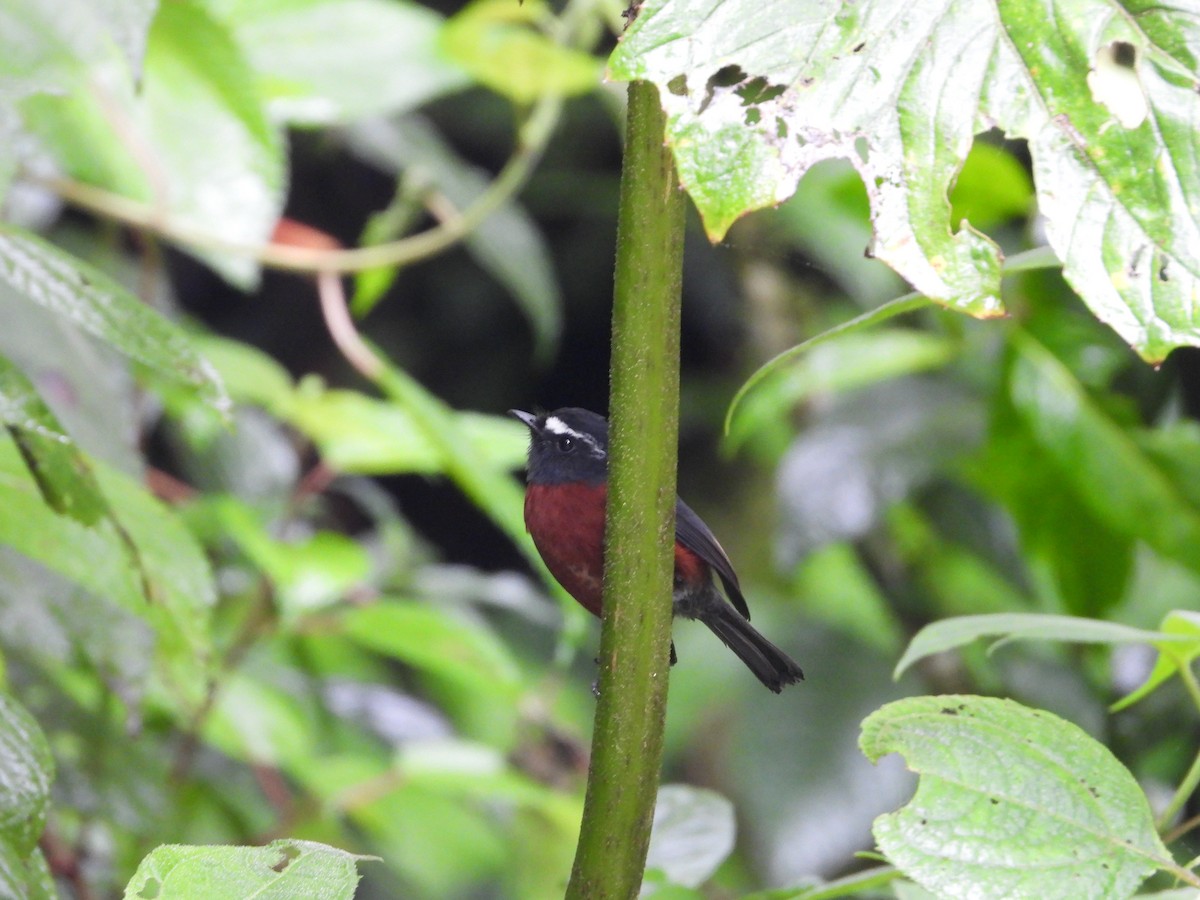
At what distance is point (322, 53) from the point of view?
2.52m

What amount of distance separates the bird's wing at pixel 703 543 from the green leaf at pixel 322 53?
4.32 ft

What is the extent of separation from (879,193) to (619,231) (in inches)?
5.9

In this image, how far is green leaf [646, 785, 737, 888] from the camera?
1183 millimetres

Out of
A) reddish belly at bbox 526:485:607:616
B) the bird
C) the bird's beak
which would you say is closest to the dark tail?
the bird

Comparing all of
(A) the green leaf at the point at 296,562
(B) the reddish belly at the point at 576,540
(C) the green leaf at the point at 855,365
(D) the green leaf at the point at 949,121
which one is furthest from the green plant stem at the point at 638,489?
(C) the green leaf at the point at 855,365

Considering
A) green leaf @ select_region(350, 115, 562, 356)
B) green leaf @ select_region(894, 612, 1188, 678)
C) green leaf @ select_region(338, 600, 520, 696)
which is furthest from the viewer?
green leaf @ select_region(350, 115, 562, 356)

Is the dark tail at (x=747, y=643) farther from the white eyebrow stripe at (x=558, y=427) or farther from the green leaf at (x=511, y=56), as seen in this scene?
the green leaf at (x=511, y=56)

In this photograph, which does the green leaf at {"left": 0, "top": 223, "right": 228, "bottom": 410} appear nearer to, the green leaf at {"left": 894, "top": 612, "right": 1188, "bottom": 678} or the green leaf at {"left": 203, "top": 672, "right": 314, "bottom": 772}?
the green leaf at {"left": 894, "top": 612, "right": 1188, "bottom": 678}

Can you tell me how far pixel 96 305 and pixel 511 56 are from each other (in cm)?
156

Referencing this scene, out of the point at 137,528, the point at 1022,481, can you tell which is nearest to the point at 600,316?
the point at 1022,481

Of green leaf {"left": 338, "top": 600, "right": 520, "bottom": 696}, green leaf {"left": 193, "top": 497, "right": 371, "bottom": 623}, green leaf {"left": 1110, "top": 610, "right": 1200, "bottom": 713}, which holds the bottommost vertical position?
green leaf {"left": 338, "top": 600, "right": 520, "bottom": 696}

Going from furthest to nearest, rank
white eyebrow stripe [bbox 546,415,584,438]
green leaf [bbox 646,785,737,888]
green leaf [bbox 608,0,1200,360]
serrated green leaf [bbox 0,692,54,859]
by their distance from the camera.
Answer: white eyebrow stripe [bbox 546,415,584,438], green leaf [bbox 646,785,737,888], serrated green leaf [bbox 0,692,54,859], green leaf [bbox 608,0,1200,360]

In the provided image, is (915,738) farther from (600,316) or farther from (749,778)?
(600,316)

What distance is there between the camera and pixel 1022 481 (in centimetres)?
265
